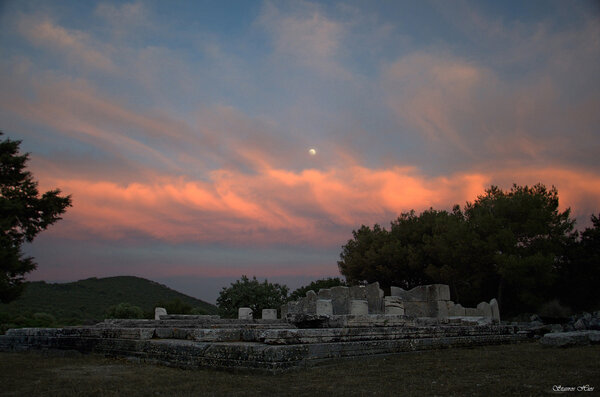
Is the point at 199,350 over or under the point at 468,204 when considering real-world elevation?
under

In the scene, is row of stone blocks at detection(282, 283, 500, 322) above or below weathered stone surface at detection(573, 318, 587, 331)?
above

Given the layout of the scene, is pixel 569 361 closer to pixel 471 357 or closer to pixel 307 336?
pixel 471 357

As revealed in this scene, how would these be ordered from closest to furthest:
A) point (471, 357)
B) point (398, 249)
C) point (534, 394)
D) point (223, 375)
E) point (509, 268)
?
point (534, 394), point (223, 375), point (471, 357), point (509, 268), point (398, 249)

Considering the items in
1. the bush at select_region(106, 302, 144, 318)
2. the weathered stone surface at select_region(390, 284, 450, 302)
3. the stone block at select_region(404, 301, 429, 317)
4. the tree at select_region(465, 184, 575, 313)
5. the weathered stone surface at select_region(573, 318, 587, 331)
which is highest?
the tree at select_region(465, 184, 575, 313)

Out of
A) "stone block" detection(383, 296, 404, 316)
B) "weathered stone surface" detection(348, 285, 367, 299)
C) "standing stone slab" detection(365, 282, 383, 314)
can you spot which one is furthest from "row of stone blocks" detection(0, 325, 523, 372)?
"weathered stone surface" detection(348, 285, 367, 299)

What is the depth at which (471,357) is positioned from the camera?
9102 millimetres

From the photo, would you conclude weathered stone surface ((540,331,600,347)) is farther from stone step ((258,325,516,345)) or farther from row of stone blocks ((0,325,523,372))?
stone step ((258,325,516,345))

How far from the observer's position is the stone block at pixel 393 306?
1877cm

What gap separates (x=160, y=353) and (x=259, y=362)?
2.54 meters

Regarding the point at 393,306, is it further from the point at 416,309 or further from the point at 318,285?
the point at 318,285

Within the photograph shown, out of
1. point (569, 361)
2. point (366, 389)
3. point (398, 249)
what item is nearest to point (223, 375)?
point (366, 389)

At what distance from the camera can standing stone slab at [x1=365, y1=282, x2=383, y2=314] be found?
1902 cm

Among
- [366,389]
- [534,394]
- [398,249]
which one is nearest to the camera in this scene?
[534,394]

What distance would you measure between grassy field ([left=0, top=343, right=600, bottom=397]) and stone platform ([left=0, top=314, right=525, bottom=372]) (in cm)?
25
